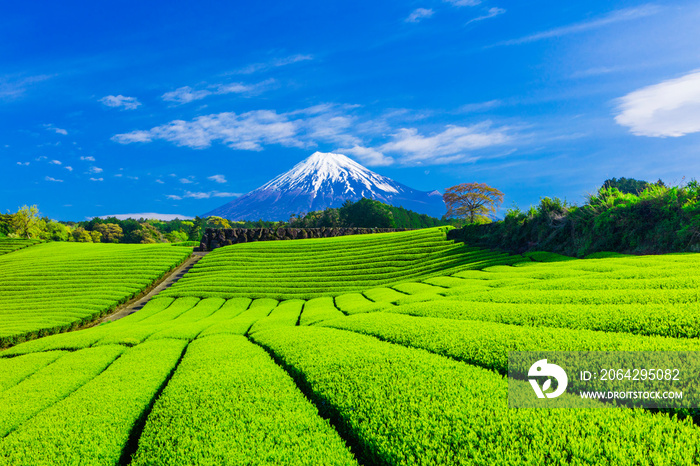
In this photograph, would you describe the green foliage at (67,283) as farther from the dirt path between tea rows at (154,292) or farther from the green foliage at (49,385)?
the green foliage at (49,385)

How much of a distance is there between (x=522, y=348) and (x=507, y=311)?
201cm

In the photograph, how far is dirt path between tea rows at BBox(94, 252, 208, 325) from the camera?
19550 mm

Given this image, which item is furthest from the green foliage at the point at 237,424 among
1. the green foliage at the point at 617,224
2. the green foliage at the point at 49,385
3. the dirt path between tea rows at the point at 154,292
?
the dirt path between tea rows at the point at 154,292

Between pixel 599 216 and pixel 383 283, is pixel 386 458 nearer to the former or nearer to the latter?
pixel 599 216

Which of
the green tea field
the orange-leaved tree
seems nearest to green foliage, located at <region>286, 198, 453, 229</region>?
the orange-leaved tree

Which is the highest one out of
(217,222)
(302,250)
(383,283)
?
(217,222)

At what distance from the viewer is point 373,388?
4.15 meters

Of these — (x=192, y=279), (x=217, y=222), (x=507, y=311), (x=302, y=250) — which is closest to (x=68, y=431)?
(x=507, y=311)

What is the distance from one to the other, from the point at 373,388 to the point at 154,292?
24477mm

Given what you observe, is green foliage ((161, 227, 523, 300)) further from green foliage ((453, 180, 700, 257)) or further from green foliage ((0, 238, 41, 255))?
green foliage ((0, 238, 41, 255))

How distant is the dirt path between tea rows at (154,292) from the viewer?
770 inches

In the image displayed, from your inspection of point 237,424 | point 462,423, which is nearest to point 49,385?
point 237,424

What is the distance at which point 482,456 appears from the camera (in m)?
2.76

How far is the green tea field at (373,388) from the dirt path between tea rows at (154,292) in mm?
9406
